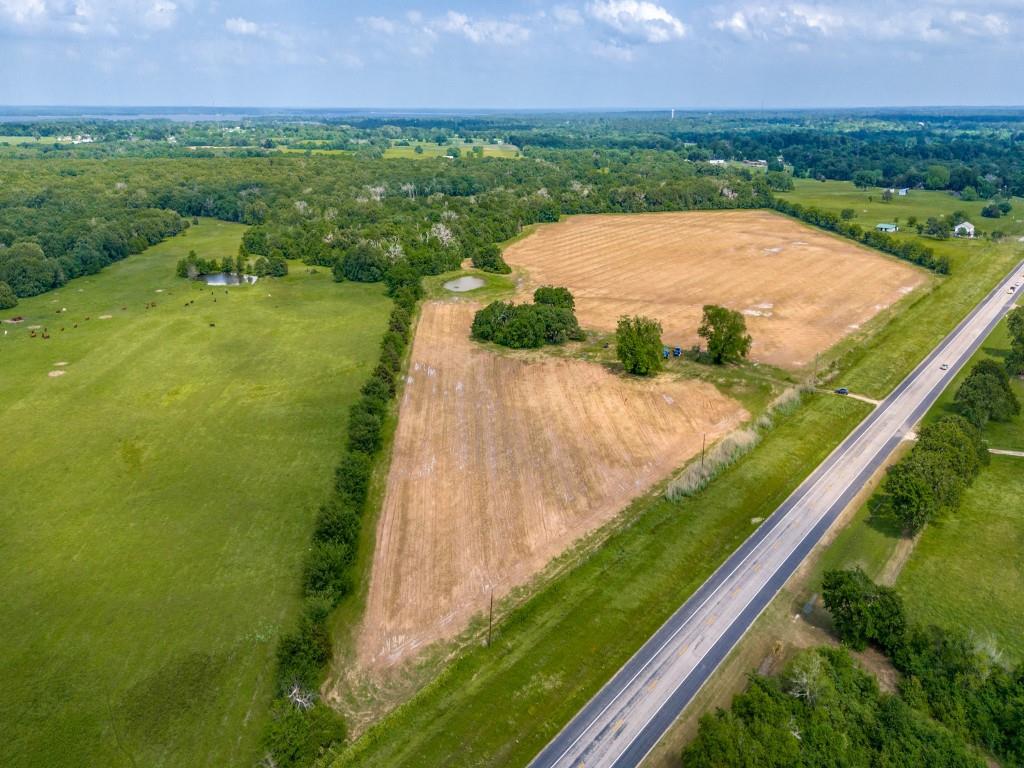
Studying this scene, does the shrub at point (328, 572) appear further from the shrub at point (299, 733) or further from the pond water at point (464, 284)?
the pond water at point (464, 284)

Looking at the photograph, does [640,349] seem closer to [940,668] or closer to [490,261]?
[940,668]

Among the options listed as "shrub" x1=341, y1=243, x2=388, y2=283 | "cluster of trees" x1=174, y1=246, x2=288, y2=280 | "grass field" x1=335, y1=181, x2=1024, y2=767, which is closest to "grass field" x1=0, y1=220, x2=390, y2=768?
"grass field" x1=335, y1=181, x2=1024, y2=767

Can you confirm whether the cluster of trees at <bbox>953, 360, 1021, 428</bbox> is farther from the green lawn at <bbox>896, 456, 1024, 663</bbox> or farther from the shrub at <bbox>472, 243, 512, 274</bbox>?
the shrub at <bbox>472, 243, 512, 274</bbox>

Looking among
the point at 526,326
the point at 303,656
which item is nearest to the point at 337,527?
the point at 303,656

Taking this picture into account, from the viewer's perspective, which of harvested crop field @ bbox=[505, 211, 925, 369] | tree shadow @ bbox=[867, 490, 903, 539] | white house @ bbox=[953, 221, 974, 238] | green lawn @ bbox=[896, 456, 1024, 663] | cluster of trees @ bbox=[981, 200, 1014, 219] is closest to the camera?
green lawn @ bbox=[896, 456, 1024, 663]

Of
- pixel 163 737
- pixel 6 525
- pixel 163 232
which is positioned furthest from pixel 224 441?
pixel 163 232

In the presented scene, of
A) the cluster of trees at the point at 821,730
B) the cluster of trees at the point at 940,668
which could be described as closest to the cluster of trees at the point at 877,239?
the cluster of trees at the point at 940,668
